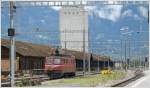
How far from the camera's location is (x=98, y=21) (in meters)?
38.5

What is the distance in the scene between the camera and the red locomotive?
42388mm

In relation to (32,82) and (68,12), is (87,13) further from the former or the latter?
(32,82)

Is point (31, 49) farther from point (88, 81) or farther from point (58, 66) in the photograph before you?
point (88, 81)

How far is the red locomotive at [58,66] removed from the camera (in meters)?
42.4

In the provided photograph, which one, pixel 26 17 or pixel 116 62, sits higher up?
pixel 26 17

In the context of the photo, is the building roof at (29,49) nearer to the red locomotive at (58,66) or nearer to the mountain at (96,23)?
the mountain at (96,23)

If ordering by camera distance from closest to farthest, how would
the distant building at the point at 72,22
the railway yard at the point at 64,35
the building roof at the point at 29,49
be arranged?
1. the railway yard at the point at 64,35
2. the distant building at the point at 72,22
3. the building roof at the point at 29,49

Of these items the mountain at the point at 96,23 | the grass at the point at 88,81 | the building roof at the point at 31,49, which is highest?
the mountain at the point at 96,23

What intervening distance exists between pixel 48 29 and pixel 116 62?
33918 mm

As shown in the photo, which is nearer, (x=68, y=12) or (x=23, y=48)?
(x=68, y=12)

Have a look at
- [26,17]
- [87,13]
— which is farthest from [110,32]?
[26,17]

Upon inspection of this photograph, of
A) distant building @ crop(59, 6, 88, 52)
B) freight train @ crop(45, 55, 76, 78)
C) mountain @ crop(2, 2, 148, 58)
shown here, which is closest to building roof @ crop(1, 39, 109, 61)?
mountain @ crop(2, 2, 148, 58)

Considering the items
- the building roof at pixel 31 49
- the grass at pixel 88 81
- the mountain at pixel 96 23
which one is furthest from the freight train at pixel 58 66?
the grass at pixel 88 81

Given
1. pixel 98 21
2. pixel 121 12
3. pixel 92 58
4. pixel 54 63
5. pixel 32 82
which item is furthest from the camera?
pixel 92 58
